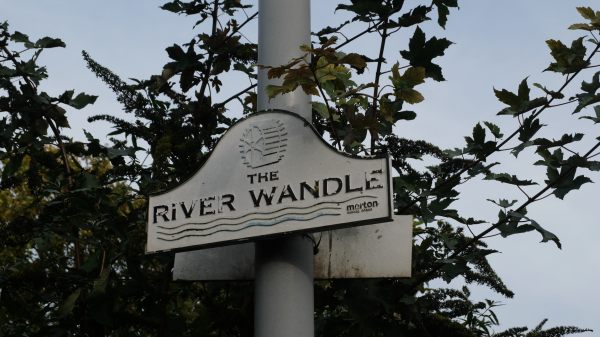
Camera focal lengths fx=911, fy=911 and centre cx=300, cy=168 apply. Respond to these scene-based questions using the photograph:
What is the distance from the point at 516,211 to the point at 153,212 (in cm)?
129

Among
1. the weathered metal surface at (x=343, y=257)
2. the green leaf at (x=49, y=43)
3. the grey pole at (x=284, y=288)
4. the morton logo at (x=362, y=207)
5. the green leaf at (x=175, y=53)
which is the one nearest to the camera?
the morton logo at (x=362, y=207)

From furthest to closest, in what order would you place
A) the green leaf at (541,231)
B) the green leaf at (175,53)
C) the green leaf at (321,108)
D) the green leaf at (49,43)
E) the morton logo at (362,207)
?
the green leaf at (49,43), the green leaf at (175,53), the green leaf at (321,108), the green leaf at (541,231), the morton logo at (362,207)

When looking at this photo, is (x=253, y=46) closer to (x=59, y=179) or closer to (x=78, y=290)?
(x=59, y=179)

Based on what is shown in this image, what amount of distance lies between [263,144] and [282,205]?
0.70 feet

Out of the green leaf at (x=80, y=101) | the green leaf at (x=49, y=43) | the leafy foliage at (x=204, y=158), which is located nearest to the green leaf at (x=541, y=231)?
the leafy foliage at (x=204, y=158)

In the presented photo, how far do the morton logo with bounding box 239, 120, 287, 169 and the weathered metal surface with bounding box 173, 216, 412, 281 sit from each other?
0.34 metres

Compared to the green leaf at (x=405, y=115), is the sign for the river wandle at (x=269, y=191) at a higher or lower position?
lower

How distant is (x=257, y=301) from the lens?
265 cm

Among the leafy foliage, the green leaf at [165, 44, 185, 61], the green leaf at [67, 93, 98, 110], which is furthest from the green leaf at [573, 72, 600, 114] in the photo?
the green leaf at [67, 93, 98, 110]

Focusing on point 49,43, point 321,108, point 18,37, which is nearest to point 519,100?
point 321,108

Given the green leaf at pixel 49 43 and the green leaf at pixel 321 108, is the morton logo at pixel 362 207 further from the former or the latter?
the green leaf at pixel 49 43

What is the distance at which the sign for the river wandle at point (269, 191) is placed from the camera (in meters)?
2.43

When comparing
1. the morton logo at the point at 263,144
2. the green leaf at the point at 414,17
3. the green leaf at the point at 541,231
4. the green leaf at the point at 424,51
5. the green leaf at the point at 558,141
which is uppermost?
the green leaf at the point at 414,17

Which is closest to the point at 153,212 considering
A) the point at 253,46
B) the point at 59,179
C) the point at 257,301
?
the point at 257,301
